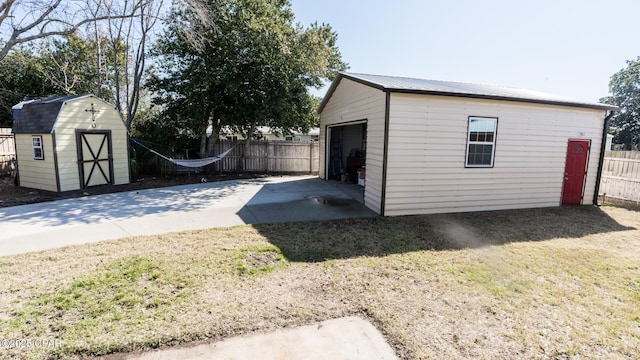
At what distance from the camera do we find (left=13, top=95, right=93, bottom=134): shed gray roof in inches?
340

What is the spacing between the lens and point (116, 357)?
2482 mm

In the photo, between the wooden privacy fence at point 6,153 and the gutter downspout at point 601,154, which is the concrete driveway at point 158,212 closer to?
the wooden privacy fence at point 6,153

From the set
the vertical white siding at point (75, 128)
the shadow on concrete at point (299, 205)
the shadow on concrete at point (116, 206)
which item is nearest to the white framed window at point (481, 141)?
the shadow on concrete at point (299, 205)

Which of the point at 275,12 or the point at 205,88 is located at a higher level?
the point at 275,12

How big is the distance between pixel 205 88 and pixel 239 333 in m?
11.0

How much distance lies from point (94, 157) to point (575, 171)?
46.4 ft

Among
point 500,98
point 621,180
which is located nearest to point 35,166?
point 500,98

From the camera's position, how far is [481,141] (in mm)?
7523

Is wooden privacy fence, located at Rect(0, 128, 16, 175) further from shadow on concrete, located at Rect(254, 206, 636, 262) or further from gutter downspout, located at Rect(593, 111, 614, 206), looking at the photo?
gutter downspout, located at Rect(593, 111, 614, 206)

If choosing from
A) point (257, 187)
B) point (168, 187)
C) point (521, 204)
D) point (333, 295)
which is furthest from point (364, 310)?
point (168, 187)

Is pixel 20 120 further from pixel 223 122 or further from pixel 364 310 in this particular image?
pixel 364 310

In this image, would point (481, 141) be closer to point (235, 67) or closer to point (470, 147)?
point (470, 147)

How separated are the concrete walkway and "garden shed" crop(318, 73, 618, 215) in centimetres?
428

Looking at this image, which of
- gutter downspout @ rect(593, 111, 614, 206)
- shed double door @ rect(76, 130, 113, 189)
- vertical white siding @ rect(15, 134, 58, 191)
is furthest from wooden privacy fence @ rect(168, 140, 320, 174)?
gutter downspout @ rect(593, 111, 614, 206)
